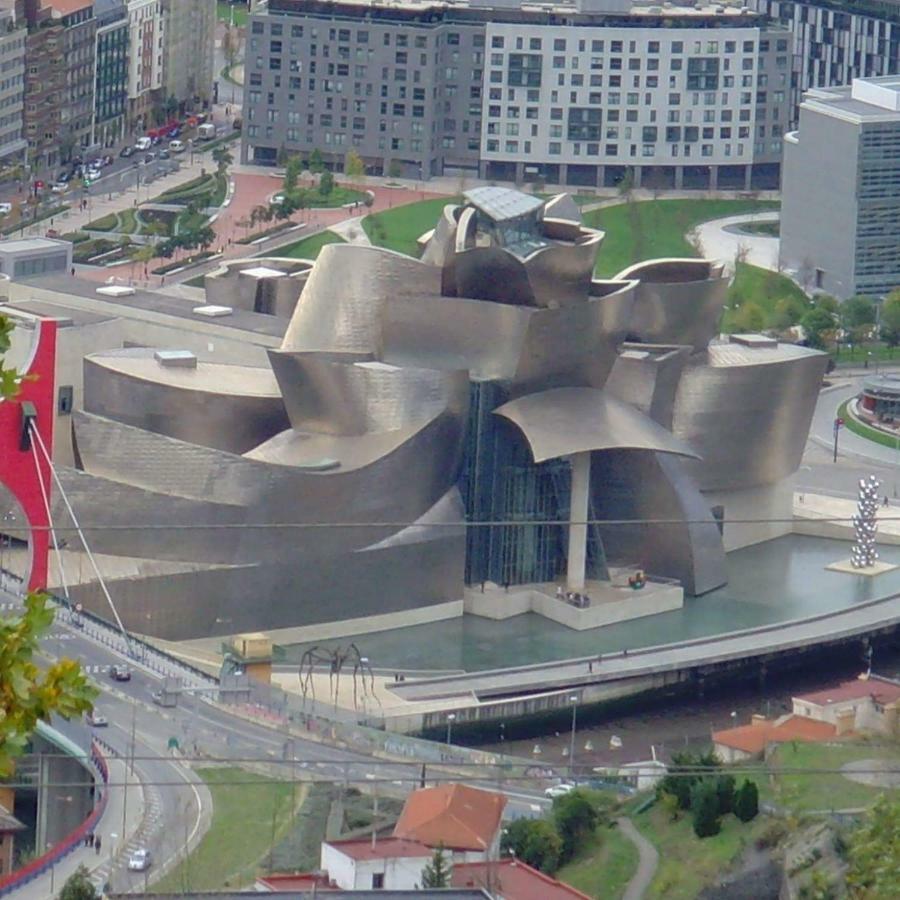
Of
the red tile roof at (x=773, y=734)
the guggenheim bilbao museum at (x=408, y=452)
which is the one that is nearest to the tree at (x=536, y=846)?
the red tile roof at (x=773, y=734)

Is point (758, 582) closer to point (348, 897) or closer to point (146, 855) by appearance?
point (146, 855)

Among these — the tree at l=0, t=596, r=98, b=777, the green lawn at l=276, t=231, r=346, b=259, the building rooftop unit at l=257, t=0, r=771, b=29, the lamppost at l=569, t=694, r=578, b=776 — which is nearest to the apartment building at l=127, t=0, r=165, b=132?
the building rooftop unit at l=257, t=0, r=771, b=29

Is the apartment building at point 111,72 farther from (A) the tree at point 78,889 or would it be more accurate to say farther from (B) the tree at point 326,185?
(A) the tree at point 78,889

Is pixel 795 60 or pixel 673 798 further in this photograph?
pixel 795 60

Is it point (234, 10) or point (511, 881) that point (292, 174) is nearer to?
point (234, 10)

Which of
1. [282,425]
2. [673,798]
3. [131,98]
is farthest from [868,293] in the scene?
[673,798]
